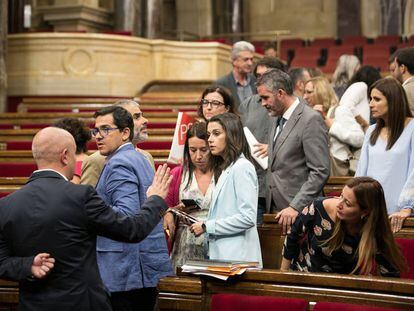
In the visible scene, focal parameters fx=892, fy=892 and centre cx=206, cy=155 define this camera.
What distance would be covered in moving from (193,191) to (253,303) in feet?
3.58

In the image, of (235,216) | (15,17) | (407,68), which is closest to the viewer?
(235,216)

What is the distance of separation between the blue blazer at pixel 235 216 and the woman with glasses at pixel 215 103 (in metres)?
0.98

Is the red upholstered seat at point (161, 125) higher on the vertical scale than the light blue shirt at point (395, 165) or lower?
higher

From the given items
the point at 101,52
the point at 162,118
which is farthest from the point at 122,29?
the point at 162,118

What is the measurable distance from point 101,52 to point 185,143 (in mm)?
8501

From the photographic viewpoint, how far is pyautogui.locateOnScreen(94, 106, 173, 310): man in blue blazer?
12.2 feet

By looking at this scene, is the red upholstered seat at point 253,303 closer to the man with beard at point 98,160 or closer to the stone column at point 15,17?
the man with beard at point 98,160

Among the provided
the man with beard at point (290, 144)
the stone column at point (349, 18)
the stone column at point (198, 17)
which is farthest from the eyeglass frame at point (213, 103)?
the stone column at point (349, 18)

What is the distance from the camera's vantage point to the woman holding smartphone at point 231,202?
3.91 m

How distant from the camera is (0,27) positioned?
11680mm

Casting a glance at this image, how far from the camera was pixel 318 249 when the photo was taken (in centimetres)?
363

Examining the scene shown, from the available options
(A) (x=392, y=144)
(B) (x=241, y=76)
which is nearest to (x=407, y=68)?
(A) (x=392, y=144)

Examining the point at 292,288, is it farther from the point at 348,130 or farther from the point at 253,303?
the point at 348,130

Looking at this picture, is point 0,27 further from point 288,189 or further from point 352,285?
point 352,285
